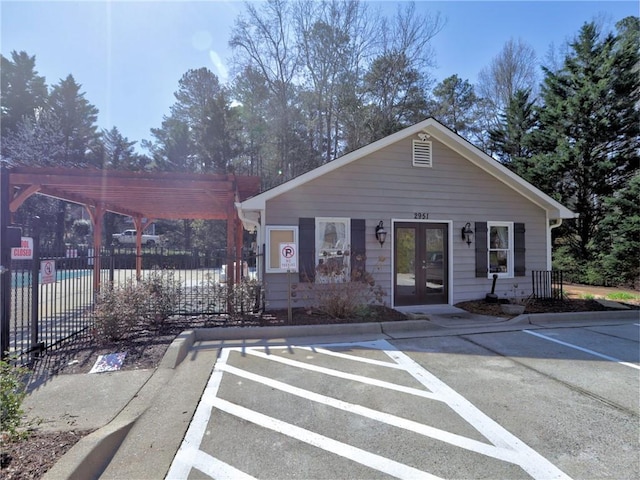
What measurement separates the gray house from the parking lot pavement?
10.3ft

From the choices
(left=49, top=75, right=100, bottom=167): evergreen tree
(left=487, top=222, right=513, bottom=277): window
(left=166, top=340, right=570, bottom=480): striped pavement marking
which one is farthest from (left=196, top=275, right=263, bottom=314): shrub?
(left=49, top=75, right=100, bottom=167): evergreen tree

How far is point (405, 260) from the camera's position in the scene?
8656 millimetres

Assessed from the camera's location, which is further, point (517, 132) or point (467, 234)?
point (517, 132)

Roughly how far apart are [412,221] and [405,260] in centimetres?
101

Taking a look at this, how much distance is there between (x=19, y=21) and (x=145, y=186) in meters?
3.16

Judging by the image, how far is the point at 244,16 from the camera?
20.4 m

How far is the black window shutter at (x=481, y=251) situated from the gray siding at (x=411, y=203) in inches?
5.9

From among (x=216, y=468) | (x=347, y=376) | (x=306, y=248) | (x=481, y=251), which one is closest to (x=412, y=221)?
(x=481, y=251)

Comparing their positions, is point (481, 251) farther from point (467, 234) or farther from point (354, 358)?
A: point (354, 358)

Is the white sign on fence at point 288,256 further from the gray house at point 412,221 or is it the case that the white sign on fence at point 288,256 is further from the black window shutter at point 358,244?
the black window shutter at point 358,244

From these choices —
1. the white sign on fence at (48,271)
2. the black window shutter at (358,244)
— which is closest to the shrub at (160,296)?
the white sign on fence at (48,271)

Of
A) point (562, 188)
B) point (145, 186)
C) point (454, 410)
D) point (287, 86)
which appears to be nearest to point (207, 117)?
point (287, 86)

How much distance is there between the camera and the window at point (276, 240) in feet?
25.3

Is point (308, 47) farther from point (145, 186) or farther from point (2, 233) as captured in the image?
point (2, 233)
